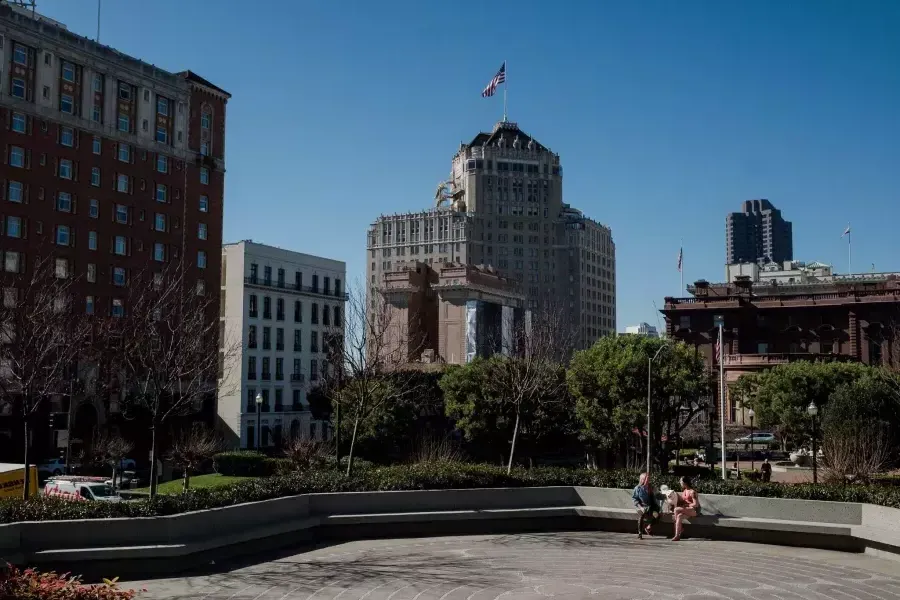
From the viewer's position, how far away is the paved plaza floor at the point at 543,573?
15109mm

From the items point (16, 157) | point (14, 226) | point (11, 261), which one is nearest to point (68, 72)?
point (16, 157)

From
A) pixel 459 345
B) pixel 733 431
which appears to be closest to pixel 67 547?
pixel 733 431

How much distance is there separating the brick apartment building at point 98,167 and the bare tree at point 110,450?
4446 millimetres

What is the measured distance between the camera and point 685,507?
20.9 metres

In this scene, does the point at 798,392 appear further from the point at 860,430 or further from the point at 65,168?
the point at 65,168

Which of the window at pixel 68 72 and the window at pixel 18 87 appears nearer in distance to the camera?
the window at pixel 18 87

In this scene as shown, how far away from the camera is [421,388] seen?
62875 millimetres

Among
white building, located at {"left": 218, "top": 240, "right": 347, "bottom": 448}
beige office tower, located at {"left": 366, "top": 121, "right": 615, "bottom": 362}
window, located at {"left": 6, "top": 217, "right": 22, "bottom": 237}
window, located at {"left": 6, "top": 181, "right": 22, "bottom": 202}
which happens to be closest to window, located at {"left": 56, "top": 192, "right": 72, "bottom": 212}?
window, located at {"left": 6, "top": 181, "right": 22, "bottom": 202}

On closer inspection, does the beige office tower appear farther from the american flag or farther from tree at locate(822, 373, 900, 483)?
tree at locate(822, 373, 900, 483)

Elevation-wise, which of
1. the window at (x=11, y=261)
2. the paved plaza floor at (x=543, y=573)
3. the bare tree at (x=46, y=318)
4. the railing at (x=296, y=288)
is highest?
the railing at (x=296, y=288)

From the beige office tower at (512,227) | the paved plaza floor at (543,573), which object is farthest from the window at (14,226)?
the beige office tower at (512,227)

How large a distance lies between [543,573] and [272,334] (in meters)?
73.6

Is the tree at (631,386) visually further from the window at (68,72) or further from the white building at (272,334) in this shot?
the window at (68,72)

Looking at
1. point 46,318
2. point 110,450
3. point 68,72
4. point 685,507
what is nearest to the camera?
point 685,507
